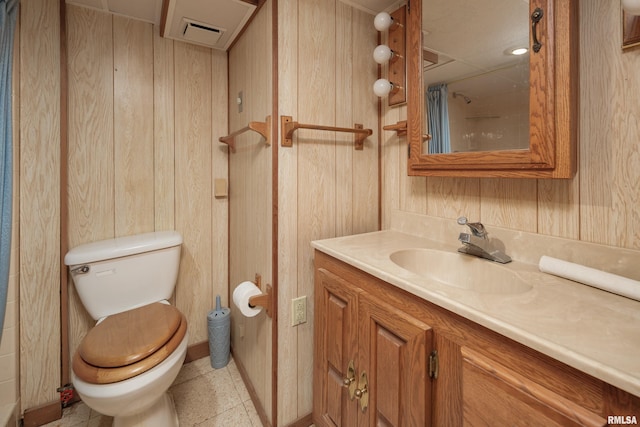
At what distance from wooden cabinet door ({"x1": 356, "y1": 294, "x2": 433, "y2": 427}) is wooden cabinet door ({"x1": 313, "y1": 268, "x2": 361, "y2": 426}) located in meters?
0.06

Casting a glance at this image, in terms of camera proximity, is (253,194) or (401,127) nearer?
(401,127)

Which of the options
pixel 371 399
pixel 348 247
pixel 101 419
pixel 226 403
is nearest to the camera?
pixel 371 399

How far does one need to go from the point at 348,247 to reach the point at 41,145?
5.06 ft

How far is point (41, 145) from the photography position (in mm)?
1362

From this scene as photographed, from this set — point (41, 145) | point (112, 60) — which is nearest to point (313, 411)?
point (41, 145)

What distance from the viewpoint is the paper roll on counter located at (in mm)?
672

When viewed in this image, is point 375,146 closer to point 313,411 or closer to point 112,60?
point 313,411

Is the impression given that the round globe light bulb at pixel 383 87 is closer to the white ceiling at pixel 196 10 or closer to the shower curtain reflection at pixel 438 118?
the shower curtain reflection at pixel 438 118

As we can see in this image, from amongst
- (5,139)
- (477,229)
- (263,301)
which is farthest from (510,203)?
(5,139)

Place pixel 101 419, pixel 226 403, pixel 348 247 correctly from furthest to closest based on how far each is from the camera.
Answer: pixel 226 403 → pixel 101 419 → pixel 348 247

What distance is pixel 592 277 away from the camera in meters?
0.74

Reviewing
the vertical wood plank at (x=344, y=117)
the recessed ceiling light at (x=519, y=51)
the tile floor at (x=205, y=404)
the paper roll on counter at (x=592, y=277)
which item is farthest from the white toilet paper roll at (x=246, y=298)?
the recessed ceiling light at (x=519, y=51)

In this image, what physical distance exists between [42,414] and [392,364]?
5.73 ft

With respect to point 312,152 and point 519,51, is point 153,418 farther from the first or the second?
point 519,51
